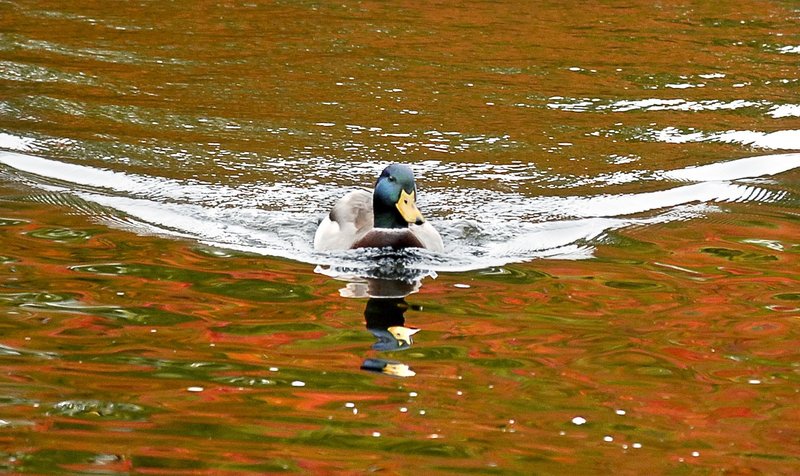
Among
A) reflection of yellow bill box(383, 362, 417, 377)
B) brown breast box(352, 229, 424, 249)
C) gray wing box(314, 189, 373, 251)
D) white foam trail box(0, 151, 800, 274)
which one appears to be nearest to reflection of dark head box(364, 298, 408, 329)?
reflection of yellow bill box(383, 362, 417, 377)

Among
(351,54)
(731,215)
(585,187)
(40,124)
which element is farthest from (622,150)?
(40,124)

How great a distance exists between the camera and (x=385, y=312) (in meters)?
7.96

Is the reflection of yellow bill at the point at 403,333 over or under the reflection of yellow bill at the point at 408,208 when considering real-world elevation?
under

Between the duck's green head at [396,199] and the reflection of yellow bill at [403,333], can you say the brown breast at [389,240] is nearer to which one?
the duck's green head at [396,199]

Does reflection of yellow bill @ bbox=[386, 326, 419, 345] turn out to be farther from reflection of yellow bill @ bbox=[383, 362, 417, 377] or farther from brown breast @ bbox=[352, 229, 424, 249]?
brown breast @ bbox=[352, 229, 424, 249]

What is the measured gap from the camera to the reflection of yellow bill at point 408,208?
9.44 meters

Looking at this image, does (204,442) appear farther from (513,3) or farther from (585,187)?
(513,3)

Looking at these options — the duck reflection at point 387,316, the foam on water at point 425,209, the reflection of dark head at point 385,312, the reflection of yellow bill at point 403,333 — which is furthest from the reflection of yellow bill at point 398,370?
the foam on water at point 425,209

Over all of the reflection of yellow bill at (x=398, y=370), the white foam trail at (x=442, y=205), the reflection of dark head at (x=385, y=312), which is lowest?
Result: the white foam trail at (x=442, y=205)

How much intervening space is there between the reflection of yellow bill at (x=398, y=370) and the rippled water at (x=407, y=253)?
19 mm

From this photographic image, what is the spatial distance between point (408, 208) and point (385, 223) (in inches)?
14.1

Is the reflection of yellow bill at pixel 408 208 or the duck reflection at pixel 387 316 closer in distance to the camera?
the duck reflection at pixel 387 316

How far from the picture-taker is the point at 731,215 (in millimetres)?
10617

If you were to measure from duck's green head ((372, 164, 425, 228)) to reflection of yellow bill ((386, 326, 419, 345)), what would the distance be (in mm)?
1987
